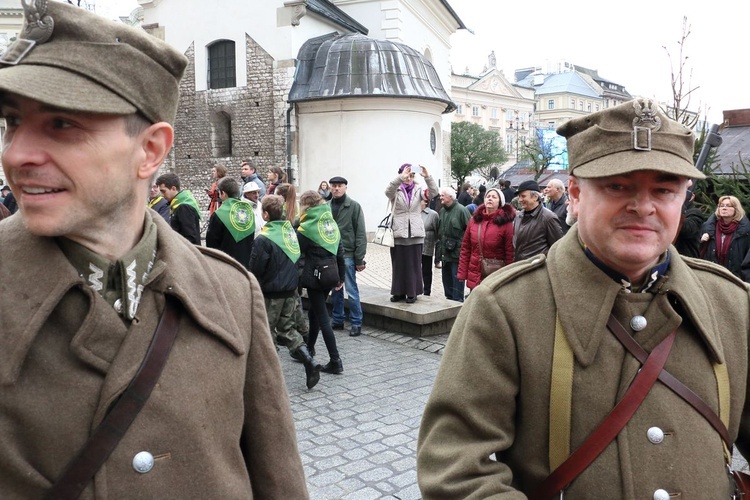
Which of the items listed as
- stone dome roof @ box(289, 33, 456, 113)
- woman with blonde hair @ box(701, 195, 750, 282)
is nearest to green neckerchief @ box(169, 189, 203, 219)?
woman with blonde hair @ box(701, 195, 750, 282)

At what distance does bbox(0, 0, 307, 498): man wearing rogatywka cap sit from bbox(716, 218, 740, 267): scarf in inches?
313

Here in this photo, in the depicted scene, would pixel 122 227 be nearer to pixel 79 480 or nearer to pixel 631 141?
pixel 79 480

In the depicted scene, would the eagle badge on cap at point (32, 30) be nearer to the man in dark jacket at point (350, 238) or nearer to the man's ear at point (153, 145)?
the man's ear at point (153, 145)

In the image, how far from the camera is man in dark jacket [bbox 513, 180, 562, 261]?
7.40m

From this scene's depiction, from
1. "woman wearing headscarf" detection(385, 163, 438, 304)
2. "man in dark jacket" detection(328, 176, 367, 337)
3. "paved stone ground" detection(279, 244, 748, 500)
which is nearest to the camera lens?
"paved stone ground" detection(279, 244, 748, 500)

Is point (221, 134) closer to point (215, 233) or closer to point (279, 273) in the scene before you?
point (215, 233)

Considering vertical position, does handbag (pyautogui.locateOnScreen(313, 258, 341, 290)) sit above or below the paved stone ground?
above

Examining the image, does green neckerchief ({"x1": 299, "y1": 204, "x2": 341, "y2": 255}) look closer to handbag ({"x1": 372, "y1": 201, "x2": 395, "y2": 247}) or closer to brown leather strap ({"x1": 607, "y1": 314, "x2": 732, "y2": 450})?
handbag ({"x1": 372, "y1": 201, "x2": 395, "y2": 247})

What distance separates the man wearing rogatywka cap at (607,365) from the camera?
180cm

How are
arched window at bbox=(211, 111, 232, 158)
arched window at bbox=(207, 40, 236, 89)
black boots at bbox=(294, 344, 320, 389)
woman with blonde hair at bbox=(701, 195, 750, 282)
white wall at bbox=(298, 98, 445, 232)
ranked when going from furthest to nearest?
arched window at bbox=(211, 111, 232, 158) < arched window at bbox=(207, 40, 236, 89) < white wall at bbox=(298, 98, 445, 232) < woman with blonde hair at bbox=(701, 195, 750, 282) < black boots at bbox=(294, 344, 320, 389)

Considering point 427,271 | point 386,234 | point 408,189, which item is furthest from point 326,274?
point 427,271

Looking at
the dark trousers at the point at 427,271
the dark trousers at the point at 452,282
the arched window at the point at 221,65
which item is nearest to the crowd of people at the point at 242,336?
the dark trousers at the point at 452,282

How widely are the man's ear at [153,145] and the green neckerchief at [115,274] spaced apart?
19 cm

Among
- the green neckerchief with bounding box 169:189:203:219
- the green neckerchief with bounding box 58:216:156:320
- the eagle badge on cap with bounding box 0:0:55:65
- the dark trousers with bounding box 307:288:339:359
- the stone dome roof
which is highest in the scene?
the stone dome roof
